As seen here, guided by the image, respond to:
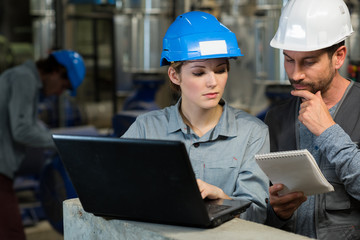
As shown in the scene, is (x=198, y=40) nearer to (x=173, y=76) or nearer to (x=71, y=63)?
(x=173, y=76)

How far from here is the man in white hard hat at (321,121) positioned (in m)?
1.76

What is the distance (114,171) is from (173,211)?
0.18 metres

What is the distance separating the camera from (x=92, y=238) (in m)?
1.59

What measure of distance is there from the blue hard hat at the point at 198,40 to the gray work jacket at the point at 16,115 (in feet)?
7.13

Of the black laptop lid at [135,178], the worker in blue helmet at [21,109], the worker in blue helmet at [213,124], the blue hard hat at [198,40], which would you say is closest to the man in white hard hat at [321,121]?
the worker in blue helmet at [213,124]

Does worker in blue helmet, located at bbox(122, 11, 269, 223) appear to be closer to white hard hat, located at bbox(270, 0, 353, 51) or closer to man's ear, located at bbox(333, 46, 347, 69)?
white hard hat, located at bbox(270, 0, 353, 51)

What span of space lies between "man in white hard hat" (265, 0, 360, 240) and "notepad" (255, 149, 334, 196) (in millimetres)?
59

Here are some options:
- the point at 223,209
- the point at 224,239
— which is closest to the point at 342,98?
the point at 223,209

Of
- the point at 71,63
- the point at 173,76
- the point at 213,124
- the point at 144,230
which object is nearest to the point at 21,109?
the point at 71,63

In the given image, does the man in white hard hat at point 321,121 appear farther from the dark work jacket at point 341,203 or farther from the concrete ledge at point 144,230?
the concrete ledge at point 144,230

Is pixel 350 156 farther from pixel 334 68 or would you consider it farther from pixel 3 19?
pixel 3 19

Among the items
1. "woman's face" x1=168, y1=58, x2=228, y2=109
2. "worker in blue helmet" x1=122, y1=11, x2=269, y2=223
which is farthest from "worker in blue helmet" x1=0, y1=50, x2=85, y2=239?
"woman's face" x1=168, y1=58, x2=228, y2=109

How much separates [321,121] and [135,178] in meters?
0.70

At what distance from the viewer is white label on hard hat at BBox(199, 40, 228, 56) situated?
1.77 m
